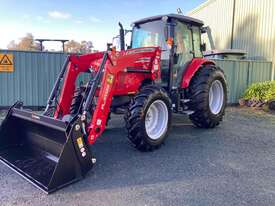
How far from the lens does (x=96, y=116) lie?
3523 millimetres

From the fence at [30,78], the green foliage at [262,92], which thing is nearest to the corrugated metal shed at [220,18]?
the green foliage at [262,92]

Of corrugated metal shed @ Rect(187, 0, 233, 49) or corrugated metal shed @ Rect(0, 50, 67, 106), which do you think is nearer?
corrugated metal shed @ Rect(0, 50, 67, 106)

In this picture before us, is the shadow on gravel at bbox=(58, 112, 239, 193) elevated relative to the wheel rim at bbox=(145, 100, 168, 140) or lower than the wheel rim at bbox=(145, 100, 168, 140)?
lower

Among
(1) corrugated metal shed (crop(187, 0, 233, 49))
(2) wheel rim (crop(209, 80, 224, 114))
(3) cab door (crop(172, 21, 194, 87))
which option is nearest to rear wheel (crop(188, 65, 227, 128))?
(2) wheel rim (crop(209, 80, 224, 114))

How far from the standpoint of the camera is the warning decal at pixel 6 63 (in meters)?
7.30

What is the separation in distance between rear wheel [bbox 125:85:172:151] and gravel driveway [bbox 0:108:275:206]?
22cm

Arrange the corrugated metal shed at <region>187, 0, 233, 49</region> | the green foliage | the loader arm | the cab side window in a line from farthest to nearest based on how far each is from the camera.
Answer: the corrugated metal shed at <region>187, 0, 233, 49</region> → the green foliage → the cab side window → the loader arm

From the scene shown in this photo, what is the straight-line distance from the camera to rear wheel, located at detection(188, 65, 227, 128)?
5395mm

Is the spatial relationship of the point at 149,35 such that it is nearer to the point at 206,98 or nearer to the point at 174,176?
the point at 206,98

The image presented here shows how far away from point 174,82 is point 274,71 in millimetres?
6430

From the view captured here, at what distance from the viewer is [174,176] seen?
334cm

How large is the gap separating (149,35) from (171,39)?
77cm

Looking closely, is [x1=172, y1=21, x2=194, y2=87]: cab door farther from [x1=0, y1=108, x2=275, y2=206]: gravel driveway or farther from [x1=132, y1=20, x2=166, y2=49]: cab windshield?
[x1=0, y1=108, x2=275, y2=206]: gravel driveway

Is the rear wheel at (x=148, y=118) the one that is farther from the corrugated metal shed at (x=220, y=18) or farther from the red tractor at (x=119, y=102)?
the corrugated metal shed at (x=220, y=18)
